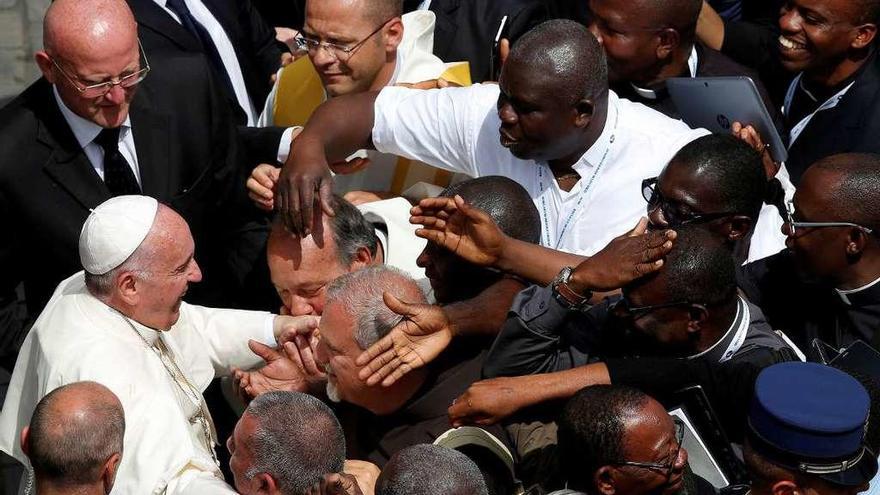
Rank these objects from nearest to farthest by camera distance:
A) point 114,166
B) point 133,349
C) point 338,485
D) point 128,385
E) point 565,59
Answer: point 338,485, point 128,385, point 133,349, point 565,59, point 114,166

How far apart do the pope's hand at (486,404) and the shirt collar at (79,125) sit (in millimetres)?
1991

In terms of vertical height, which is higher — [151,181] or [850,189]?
[850,189]

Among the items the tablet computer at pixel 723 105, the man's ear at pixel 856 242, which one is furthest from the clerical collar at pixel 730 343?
the tablet computer at pixel 723 105

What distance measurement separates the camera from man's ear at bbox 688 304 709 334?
434cm

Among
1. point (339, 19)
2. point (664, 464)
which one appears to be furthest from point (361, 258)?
point (664, 464)

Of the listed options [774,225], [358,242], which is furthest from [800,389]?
[358,242]

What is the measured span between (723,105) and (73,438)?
2.74m

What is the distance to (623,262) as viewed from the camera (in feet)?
14.2

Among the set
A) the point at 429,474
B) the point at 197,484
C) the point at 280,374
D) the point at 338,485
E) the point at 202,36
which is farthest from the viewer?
the point at 202,36

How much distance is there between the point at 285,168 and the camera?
5.11m

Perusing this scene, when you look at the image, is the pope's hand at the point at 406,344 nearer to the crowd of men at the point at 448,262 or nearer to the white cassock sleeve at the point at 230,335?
the crowd of men at the point at 448,262

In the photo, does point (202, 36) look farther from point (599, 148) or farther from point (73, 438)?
point (73, 438)

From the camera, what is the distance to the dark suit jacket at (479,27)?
632 centimetres

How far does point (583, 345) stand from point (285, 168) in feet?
4.17
